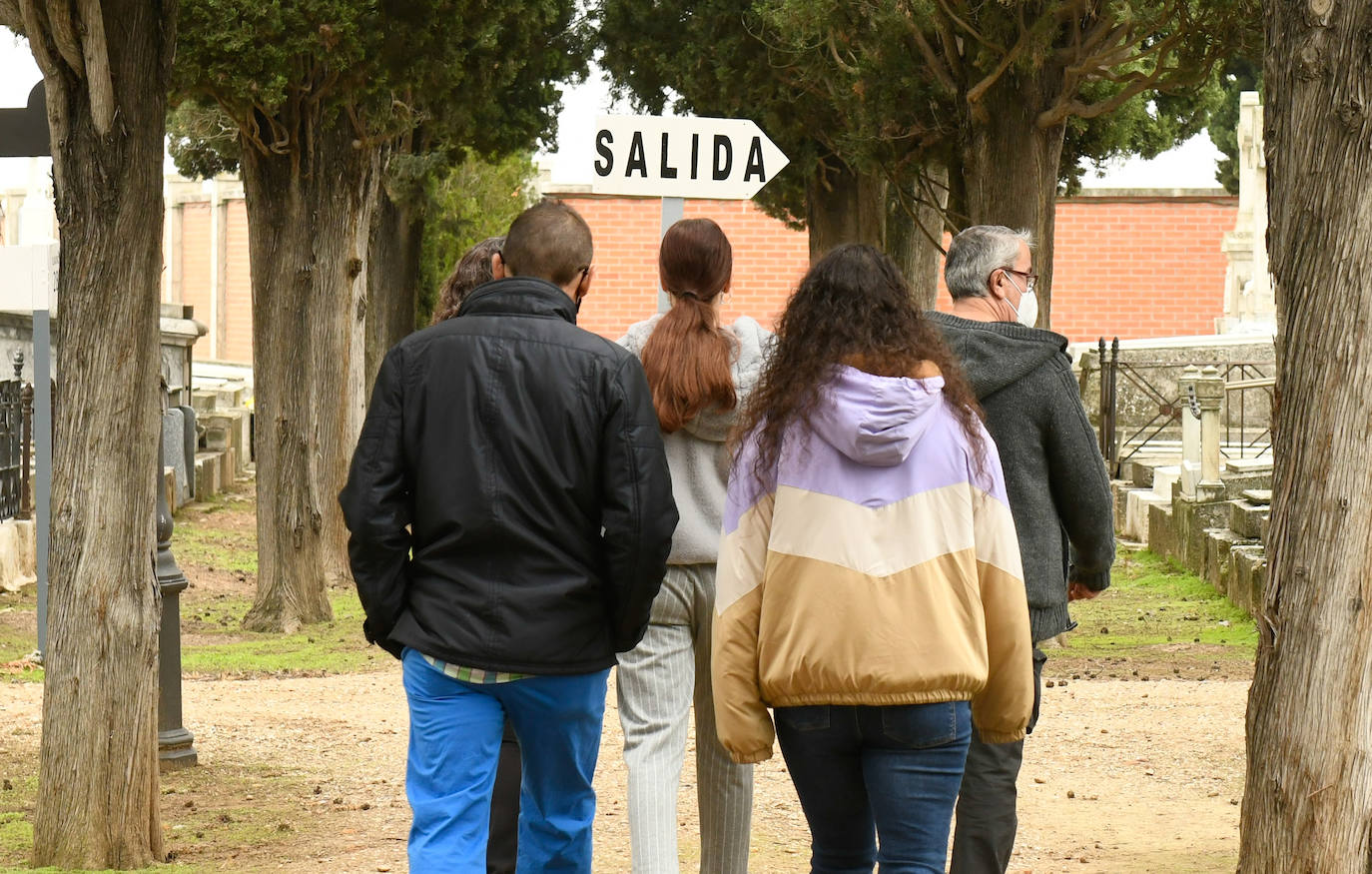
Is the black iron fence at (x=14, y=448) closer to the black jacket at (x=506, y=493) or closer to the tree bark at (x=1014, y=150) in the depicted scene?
the tree bark at (x=1014, y=150)

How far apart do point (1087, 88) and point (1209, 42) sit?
7.18 feet

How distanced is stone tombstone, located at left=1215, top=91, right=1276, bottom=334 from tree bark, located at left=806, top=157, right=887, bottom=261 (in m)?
10.3

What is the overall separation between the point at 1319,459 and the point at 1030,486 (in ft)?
2.37

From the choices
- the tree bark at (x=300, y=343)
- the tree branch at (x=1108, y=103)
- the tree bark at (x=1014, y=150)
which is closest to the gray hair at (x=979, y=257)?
the tree bark at (x=1014, y=150)

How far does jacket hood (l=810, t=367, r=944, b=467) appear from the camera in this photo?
335 cm

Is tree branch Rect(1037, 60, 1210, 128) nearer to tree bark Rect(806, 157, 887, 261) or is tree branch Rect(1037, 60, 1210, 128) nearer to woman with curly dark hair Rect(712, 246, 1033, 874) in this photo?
tree bark Rect(806, 157, 887, 261)

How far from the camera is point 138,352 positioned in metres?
5.29

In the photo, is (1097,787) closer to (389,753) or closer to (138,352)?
(389,753)

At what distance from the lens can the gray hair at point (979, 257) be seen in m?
4.32

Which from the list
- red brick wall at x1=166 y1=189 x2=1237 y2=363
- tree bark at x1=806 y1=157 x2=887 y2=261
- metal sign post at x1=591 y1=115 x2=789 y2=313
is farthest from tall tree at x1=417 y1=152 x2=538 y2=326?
metal sign post at x1=591 y1=115 x2=789 y2=313

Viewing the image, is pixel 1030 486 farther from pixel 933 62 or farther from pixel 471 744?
pixel 933 62

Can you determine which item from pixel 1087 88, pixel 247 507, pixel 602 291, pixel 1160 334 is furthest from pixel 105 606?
pixel 1160 334

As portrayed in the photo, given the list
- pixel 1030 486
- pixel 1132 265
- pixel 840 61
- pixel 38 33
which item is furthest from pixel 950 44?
pixel 1132 265

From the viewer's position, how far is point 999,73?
32.1ft
